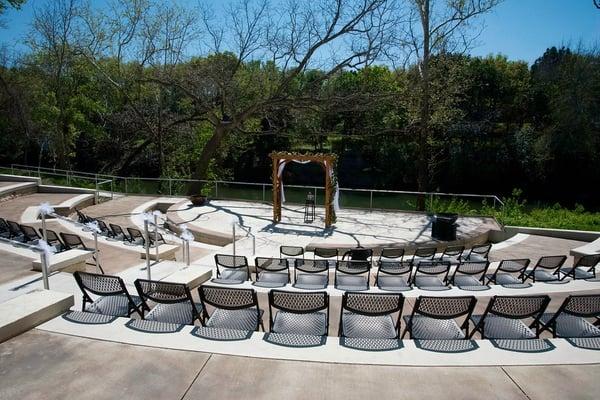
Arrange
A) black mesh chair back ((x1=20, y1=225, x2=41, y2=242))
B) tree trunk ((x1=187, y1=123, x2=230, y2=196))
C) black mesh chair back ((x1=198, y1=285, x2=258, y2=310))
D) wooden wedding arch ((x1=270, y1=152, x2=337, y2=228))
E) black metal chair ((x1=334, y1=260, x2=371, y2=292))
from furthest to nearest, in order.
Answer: tree trunk ((x1=187, y1=123, x2=230, y2=196)), wooden wedding arch ((x1=270, y1=152, x2=337, y2=228)), black mesh chair back ((x1=20, y1=225, x2=41, y2=242)), black metal chair ((x1=334, y1=260, x2=371, y2=292)), black mesh chair back ((x1=198, y1=285, x2=258, y2=310))

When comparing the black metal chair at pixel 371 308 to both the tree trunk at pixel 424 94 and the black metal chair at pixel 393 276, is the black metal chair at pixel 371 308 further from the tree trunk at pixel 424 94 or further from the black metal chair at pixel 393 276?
the tree trunk at pixel 424 94

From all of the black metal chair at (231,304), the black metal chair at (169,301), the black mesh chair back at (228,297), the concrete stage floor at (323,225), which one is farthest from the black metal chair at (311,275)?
the concrete stage floor at (323,225)

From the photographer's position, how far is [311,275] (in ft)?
26.2

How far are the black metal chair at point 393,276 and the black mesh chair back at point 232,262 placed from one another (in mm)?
2576

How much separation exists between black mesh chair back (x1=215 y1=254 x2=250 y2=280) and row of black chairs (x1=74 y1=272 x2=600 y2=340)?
9.33 ft

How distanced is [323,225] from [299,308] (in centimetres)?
1074

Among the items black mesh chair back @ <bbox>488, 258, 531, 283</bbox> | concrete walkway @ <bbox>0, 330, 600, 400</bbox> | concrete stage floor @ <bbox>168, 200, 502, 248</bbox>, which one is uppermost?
concrete walkway @ <bbox>0, 330, 600, 400</bbox>

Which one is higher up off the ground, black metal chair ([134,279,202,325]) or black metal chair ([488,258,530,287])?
black metal chair ([134,279,202,325])

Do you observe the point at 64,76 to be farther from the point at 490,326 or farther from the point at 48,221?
the point at 490,326

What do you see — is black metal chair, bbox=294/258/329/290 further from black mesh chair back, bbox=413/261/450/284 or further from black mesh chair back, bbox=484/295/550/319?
black mesh chair back, bbox=484/295/550/319

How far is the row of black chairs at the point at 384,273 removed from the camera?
296 inches

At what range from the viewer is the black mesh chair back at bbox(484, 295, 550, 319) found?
189 inches

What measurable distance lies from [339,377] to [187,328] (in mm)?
1875

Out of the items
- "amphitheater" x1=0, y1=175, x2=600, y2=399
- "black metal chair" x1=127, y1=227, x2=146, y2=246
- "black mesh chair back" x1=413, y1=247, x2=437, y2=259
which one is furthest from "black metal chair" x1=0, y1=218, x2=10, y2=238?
"black mesh chair back" x1=413, y1=247, x2=437, y2=259
